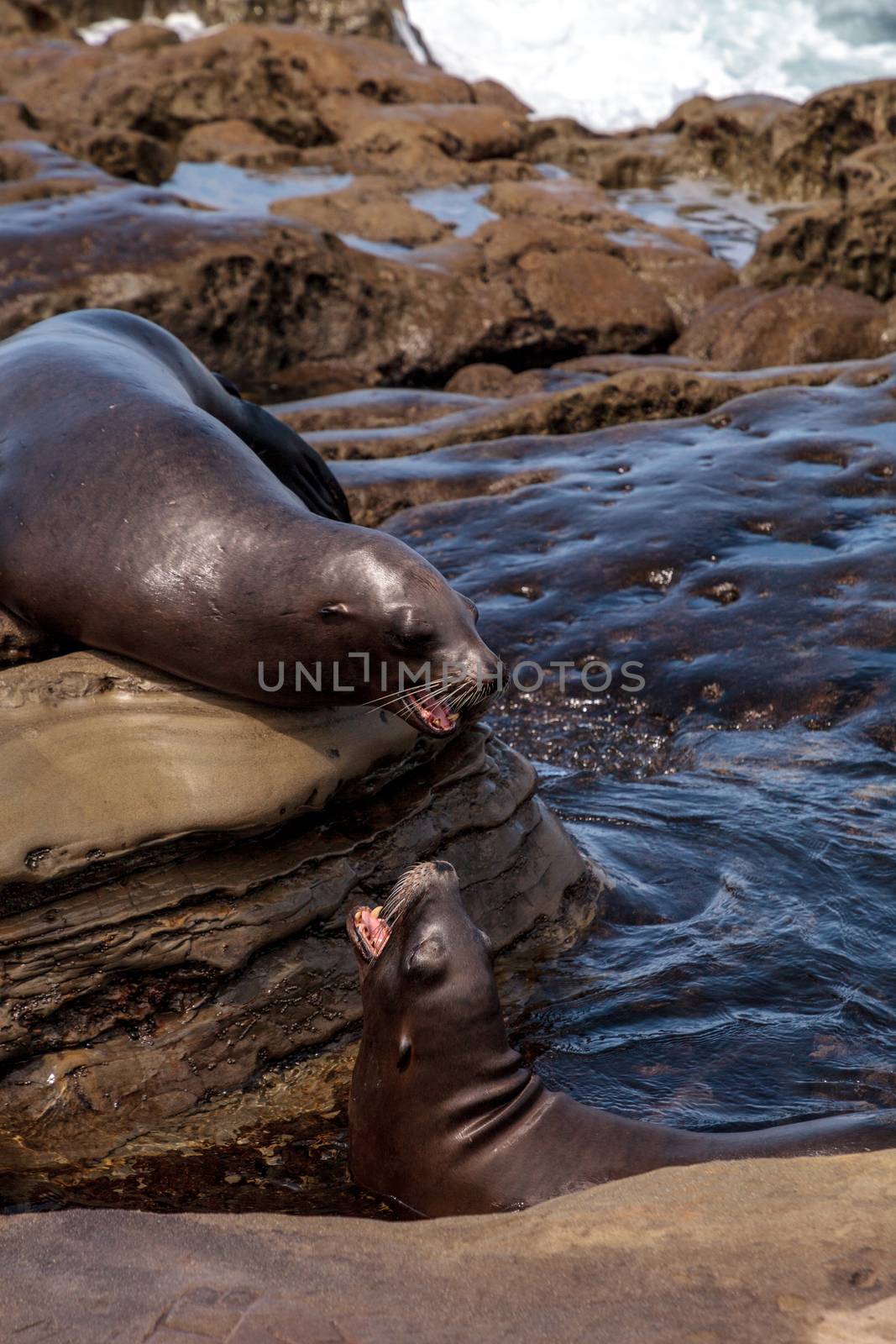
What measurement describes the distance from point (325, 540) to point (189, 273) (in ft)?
33.6

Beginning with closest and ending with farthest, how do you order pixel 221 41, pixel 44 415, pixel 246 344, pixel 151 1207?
pixel 151 1207 < pixel 44 415 < pixel 246 344 < pixel 221 41

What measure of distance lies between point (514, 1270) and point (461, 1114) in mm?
1143

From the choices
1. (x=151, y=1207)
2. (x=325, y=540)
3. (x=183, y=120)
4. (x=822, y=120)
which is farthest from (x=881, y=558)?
(x=183, y=120)

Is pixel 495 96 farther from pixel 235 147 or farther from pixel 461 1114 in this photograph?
pixel 461 1114

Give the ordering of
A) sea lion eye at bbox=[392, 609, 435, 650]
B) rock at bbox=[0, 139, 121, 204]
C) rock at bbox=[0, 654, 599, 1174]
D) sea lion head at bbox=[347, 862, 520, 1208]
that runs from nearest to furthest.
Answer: sea lion head at bbox=[347, 862, 520, 1208]
rock at bbox=[0, 654, 599, 1174]
sea lion eye at bbox=[392, 609, 435, 650]
rock at bbox=[0, 139, 121, 204]

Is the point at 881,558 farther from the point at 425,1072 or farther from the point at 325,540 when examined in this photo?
the point at 425,1072

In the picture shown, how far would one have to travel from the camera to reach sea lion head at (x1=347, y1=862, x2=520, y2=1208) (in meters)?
3.83

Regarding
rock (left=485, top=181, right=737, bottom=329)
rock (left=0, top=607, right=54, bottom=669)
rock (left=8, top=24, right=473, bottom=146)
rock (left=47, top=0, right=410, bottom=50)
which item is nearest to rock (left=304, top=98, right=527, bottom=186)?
rock (left=8, top=24, right=473, bottom=146)

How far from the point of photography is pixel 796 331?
14641 mm

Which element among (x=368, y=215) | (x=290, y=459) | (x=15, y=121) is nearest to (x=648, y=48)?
(x=368, y=215)

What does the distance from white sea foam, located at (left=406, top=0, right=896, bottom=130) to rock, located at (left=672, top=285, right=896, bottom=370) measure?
1030 inches

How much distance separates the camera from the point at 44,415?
16.1ft

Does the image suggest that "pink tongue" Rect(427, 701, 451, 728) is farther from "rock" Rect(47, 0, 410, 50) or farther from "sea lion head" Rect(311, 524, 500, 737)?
"rock" Rect(47, 0, 410, 50)

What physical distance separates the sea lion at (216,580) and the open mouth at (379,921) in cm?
57
